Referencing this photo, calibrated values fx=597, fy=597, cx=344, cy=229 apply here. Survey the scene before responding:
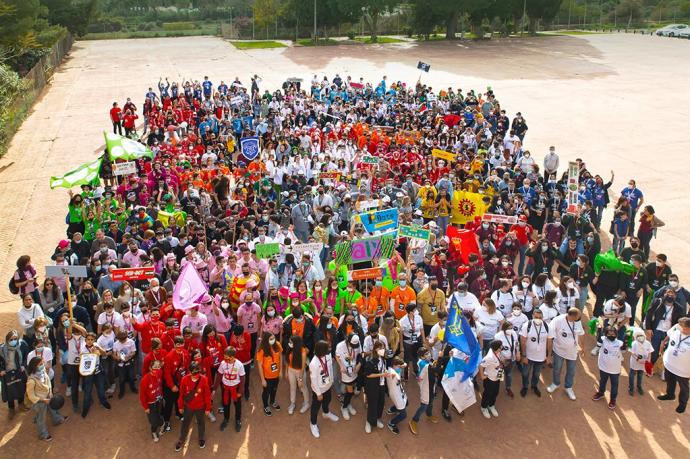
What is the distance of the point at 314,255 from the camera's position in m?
11.6

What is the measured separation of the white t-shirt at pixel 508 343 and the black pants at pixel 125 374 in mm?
5858

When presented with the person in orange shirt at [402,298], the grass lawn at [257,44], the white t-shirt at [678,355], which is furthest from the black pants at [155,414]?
the grass lawn at [257,44]

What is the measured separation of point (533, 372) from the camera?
9.77 m

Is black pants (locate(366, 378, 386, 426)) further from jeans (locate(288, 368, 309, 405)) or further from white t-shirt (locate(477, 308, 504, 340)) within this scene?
white t-shirt (locate(477, 308, 504, 340))

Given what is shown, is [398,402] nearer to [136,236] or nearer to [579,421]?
[579,421]

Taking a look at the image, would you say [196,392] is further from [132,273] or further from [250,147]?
[250,147]

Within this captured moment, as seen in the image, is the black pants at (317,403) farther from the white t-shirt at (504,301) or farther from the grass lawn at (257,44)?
the grass lawn at (257,44)

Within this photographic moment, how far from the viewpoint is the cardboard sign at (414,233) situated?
12.2 m

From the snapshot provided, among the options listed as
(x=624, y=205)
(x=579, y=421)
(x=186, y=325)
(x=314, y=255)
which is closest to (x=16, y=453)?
(x=186, y=325)

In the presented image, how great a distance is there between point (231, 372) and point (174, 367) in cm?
87

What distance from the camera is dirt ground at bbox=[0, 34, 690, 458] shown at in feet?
28.7

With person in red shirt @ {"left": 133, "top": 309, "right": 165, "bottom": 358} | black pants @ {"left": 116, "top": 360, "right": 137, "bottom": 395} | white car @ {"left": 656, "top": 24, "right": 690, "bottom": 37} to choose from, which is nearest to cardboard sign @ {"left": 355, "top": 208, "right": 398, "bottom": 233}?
person in red shirt @ {"left": 133, "top": 309, "right": 165, "bottom": 358}

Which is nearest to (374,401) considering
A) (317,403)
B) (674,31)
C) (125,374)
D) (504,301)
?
(317,403)

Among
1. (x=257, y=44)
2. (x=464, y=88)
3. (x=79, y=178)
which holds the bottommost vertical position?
(x=79, y=178)
